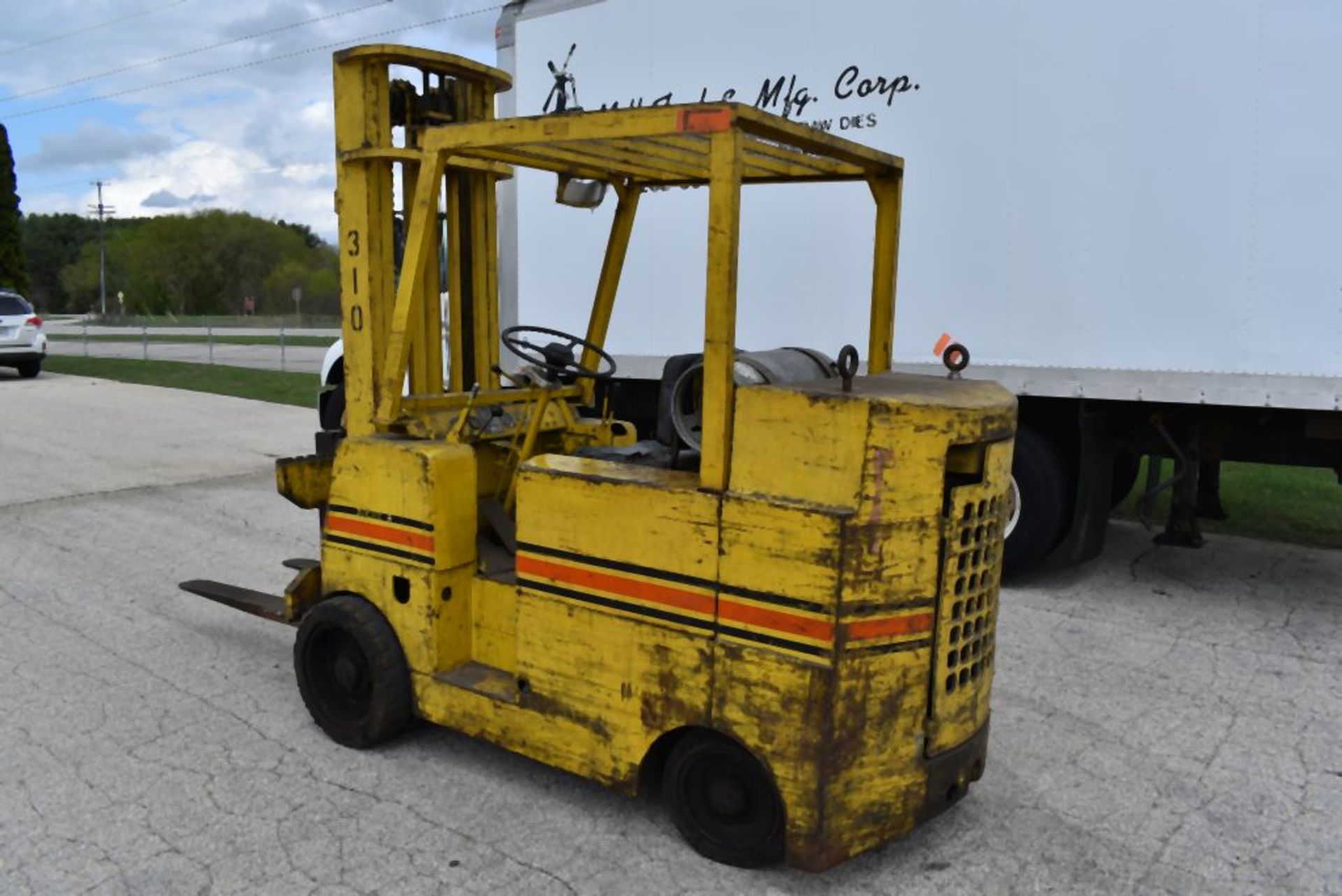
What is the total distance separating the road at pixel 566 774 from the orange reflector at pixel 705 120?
7.60ft

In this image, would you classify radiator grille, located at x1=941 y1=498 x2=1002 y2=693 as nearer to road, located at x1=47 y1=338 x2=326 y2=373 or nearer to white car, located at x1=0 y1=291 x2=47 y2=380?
white car, located at x1=0 y1=291 x2=47 y2=380

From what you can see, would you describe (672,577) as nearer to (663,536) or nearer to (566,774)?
(663,536)

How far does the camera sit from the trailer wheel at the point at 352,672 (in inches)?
166

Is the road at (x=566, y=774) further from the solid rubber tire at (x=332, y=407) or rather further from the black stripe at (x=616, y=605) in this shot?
the solid rubber tire at (x=332, y=407)

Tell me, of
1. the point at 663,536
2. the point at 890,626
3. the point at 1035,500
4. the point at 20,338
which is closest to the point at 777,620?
the point at 890,626

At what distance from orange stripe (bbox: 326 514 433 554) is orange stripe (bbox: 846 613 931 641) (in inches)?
66.7

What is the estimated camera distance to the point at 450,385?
507 cm

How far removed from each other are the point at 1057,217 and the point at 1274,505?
4452 mm

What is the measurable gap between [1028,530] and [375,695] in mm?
4348

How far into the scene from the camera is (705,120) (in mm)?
3252

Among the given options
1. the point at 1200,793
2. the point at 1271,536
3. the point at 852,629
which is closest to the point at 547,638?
the point at 852,629

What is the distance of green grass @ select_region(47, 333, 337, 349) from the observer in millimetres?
36344

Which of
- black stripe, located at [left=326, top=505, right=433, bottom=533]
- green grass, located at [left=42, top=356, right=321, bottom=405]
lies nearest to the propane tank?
black stripe, located at [left=326, top=505, right=433, bottom=533]

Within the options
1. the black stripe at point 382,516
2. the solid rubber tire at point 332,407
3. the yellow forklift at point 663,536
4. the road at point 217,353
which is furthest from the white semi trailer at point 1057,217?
the road at point 217,353
